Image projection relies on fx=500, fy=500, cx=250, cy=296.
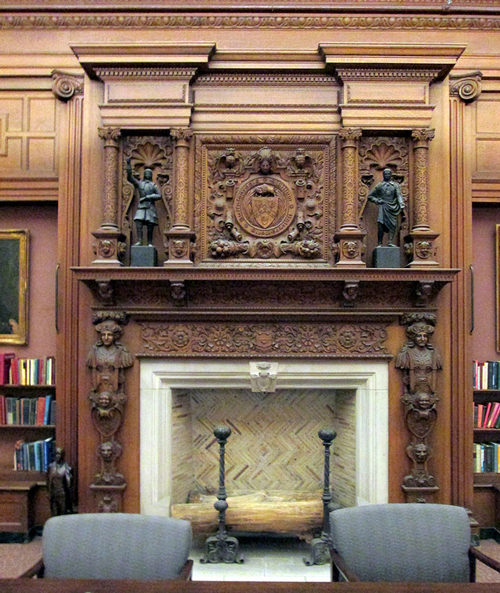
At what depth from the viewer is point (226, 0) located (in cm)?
402

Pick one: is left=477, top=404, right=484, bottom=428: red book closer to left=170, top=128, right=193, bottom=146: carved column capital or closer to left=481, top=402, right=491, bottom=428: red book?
left=481, top=402, right=491, bottom=428: red book

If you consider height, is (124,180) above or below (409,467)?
above

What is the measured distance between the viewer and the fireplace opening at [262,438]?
152 inches

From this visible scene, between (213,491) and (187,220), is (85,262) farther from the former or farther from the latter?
(213,491)

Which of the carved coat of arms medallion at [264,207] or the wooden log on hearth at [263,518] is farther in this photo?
the carved coat of arms medallion at [264,207]

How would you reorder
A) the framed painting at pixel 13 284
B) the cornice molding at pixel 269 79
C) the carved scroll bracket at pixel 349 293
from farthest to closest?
the framed painting at pixel 13 284 < the cornice molding at pixel 269 79 < the carved scroll bracket at pixel 349 293

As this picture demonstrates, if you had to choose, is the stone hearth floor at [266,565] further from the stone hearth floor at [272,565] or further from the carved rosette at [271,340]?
the carved rosette at [271,340]

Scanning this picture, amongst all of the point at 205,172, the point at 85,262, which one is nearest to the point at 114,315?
the point at 85,262

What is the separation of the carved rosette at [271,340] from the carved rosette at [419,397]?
21 centimetres

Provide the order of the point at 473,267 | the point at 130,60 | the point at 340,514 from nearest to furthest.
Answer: the point at 340,514 < the point at 130,60 < the point at 473,267

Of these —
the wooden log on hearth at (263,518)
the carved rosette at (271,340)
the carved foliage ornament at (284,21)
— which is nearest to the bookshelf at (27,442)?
the carved rosette at (271,340)

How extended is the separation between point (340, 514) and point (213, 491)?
7.32 feet

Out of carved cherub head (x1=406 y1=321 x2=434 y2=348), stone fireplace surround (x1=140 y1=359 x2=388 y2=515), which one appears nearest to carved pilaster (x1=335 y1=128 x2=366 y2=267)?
carved cherub head (x1=406 y1=321 x2=434 y2=348)

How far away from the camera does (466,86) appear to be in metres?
4.02
